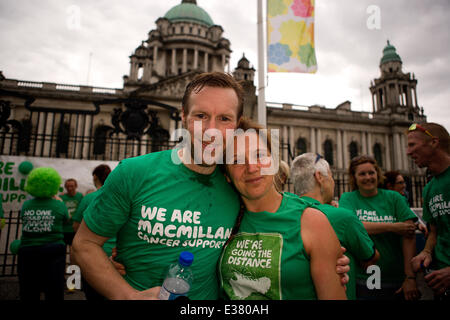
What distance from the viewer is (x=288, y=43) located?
5664 millimetres

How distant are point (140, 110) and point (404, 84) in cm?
4608

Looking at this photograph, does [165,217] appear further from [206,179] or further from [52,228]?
[52,228]

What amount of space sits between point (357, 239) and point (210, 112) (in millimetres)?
1486

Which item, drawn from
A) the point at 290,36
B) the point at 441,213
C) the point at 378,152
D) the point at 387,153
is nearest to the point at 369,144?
the point at 378,152

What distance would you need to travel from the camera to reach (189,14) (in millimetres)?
49844

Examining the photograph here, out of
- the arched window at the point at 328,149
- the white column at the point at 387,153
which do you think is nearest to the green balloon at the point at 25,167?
the arched window at the point at 328,149

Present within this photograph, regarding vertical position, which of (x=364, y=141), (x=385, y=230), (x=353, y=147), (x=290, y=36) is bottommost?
(x=385, y=230)

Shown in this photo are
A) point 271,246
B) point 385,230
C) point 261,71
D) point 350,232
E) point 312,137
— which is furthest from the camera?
point 312,137

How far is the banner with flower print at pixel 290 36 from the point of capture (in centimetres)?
563

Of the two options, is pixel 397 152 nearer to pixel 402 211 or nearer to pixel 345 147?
pixel 345 147

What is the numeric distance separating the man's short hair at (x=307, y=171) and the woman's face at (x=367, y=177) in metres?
0.92

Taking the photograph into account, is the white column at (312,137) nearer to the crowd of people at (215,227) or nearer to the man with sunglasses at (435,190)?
the man with sunglasses at (435,190)
